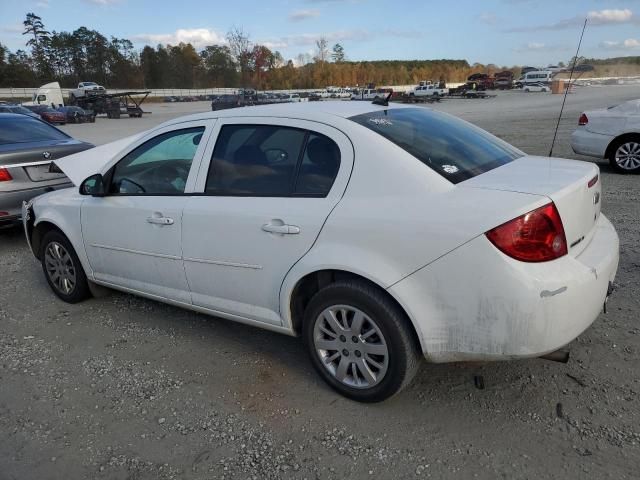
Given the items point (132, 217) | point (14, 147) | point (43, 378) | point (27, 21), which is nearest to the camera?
point (43, 378)

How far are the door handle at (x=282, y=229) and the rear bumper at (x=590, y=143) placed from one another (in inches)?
332

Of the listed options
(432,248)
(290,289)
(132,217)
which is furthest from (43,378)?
(432,248)

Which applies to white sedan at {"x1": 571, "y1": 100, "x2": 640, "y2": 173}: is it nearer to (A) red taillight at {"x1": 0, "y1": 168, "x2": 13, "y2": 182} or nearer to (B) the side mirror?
(B) the side mirror

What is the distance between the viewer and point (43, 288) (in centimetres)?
513

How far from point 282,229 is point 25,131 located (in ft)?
19.0

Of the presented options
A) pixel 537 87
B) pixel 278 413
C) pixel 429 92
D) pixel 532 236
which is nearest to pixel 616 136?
pixel 532 236

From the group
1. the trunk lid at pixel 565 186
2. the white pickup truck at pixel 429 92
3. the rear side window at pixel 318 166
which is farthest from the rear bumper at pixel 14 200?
the white pickup truck at pixel 429 92

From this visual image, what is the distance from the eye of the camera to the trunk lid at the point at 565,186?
2.53m

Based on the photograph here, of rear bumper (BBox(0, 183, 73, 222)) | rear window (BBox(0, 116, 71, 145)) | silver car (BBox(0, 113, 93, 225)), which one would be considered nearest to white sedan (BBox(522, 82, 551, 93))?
rear window (BBox(0, 116, 71, 145))

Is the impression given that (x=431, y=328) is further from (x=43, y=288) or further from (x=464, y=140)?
(x=43, y=288)

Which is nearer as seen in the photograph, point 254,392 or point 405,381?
point 405,381

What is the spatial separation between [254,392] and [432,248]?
4.78 feet

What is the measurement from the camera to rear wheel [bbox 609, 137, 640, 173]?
906 cm

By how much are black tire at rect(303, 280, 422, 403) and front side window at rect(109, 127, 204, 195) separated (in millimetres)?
1366
